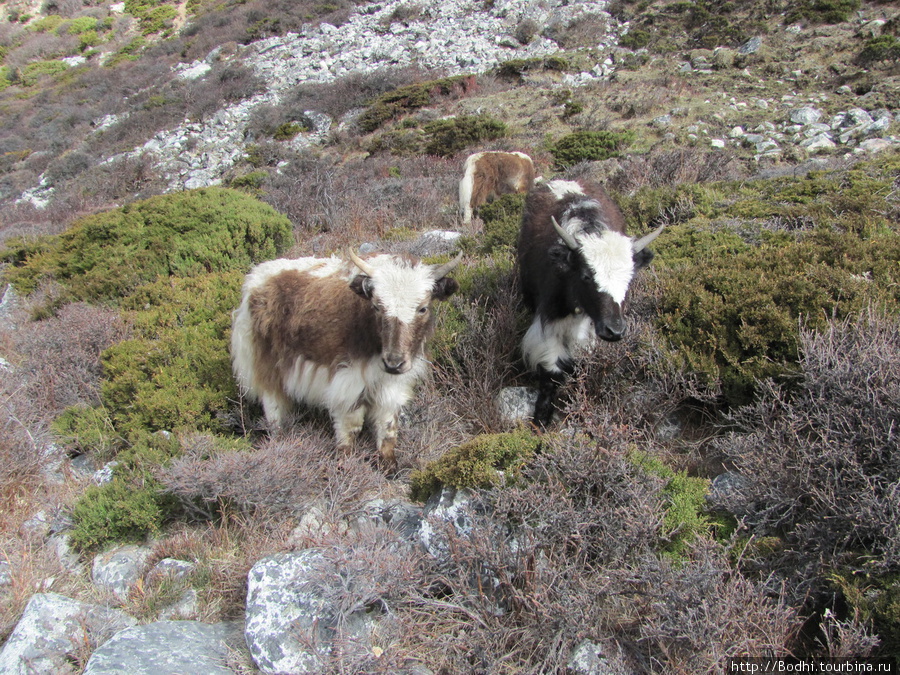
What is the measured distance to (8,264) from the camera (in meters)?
9.88

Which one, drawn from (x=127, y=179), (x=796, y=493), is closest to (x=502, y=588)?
(x=796, y=493)

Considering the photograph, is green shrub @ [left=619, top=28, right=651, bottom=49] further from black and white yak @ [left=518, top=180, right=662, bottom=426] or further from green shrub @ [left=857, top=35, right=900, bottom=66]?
black and white yak @ [left=518, top=180, right=662, bottom=426]

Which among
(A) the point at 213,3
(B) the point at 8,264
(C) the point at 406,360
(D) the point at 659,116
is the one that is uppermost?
(A) the point at 213,3

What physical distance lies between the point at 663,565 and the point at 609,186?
8749 mm

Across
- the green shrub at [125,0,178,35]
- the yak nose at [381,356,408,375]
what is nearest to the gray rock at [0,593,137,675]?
the yak nose at [381,356,408,375]

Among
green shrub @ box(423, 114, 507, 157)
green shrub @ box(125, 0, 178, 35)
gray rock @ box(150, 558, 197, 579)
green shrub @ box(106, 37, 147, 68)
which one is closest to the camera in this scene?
gray rock @ box(150, 558, 197, 579)

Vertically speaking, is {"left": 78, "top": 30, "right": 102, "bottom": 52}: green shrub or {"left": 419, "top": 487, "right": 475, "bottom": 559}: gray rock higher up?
{"left": 78, "top": 30, "right": 102, "bottom": 52}: green shrub

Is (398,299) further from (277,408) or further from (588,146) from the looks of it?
(588,146)

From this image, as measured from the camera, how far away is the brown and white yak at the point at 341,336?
3637mm

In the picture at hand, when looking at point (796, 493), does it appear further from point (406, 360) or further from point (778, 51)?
point (778, 51)

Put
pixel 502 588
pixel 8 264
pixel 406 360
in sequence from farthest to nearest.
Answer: pixel 8 264
pixel 406 360
pixel 502 588

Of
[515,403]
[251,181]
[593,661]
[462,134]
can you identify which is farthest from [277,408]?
[462,134]

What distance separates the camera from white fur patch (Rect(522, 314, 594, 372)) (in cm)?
445

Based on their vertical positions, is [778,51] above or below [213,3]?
below
